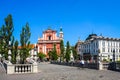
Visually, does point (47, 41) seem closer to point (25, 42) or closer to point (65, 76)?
point (25, 42)

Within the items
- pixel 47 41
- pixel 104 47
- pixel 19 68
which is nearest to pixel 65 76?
pixel 19 68

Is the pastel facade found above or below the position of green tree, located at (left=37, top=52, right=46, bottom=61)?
above

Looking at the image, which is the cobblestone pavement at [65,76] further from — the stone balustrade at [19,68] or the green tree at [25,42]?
the green tree at [25,42]

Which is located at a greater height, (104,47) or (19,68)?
(104,47)

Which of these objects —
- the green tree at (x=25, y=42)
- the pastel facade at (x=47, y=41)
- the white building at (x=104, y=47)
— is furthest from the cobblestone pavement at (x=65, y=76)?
the pastel facade at (x=47, y=41)

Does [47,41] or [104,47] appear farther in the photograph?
[47,41]

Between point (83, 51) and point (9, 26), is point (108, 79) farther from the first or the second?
point (83, 51)

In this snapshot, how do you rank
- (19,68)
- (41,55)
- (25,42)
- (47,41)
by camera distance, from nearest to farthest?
(19,68)
(25,42)
(41,55)
(47,41)

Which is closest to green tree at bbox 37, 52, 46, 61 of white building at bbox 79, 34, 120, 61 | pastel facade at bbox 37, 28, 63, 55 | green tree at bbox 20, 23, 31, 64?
pastel facade at bbox 37, 28, 63, 55

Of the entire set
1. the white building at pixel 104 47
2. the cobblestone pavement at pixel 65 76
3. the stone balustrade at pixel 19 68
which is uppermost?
the white building at pixel 104 47

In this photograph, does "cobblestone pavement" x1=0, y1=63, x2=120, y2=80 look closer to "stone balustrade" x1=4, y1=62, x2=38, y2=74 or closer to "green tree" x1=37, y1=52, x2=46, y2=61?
"stone balustrade" x1=4, y1=62, x2=38, y2=74

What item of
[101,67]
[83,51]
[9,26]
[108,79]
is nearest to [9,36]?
[9,26]

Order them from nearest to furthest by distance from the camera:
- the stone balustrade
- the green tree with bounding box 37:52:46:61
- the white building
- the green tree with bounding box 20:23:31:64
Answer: the stone balustrade < the green tree with bounding box 20:23:31:64 < the white building < the green tree with bounding box 37:52:46:61

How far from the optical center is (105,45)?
9562 cm
